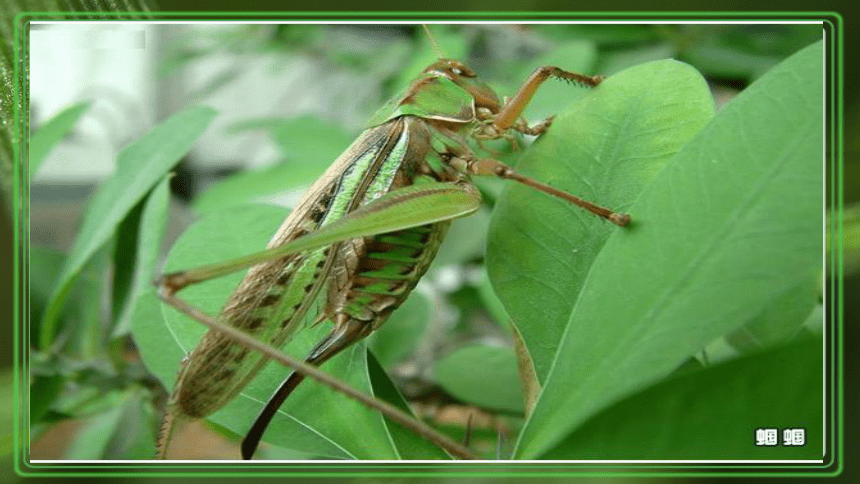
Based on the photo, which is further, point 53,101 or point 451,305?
point 451,305

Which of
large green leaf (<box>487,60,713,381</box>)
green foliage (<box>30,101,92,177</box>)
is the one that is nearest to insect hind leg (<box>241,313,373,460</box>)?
large green leaf (<box>487,60,713,381</box>)

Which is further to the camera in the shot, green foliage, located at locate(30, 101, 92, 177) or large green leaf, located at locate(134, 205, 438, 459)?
green foliage, located at locate(30, 101, 92, 177)

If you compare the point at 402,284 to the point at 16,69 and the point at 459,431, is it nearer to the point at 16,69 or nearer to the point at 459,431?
the point at 459,431

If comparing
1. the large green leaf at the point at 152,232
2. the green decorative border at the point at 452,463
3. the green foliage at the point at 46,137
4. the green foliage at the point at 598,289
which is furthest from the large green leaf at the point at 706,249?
the green foliage at the point at 46,137

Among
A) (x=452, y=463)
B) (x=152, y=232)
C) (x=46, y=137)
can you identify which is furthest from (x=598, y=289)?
(x=46, y=137)

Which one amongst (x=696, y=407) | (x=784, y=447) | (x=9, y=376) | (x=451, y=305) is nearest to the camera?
(x=696, y=407)

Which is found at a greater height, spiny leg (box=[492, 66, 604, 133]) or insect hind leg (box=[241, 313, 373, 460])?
spiny leg (box=[492, 66, 604, 133])

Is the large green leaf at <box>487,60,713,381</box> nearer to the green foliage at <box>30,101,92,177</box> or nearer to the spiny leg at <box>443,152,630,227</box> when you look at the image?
the spiny leg at <box>443,152,630,227</box>

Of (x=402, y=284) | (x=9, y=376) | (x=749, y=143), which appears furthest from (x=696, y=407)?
(x=9, y=376)
